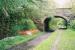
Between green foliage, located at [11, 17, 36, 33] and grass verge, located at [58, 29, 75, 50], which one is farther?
green foliage, located at [11, 17, 36, 33]

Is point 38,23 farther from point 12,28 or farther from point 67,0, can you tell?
point 12,28

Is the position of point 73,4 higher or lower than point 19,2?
lower

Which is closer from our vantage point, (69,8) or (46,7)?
(46,7)

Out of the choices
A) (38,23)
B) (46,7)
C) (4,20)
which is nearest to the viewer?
(4,20)

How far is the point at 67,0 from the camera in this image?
3656cm

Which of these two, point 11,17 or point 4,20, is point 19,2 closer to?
point 4,20

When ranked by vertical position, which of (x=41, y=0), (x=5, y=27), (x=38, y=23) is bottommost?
(x=38, y=23)

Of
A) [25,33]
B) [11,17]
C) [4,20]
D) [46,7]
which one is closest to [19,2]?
[4,20]

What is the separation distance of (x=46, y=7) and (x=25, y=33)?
557cm

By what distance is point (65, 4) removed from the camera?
120ft

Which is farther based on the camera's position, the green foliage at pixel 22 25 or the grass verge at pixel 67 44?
the green foliage at pixel 22 25

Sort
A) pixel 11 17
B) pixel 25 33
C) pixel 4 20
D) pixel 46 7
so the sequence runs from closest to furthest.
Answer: pixel 4 20, pixel 11 17, pixel 25 33, pixel 46 7

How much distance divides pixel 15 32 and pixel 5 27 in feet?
6.68

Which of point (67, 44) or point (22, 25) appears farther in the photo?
point (22, 25)
